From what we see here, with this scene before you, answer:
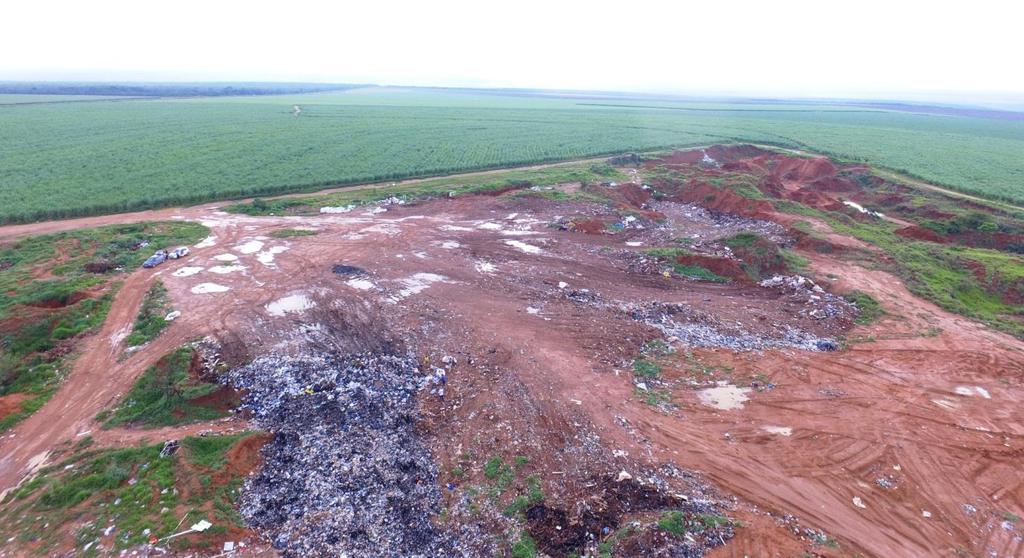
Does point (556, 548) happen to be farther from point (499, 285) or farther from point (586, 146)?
point (586, 146)

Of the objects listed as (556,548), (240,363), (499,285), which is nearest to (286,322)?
(240,363)

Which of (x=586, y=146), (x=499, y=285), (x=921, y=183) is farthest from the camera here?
(x=586, y=146)

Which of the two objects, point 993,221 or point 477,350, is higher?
point 993,221

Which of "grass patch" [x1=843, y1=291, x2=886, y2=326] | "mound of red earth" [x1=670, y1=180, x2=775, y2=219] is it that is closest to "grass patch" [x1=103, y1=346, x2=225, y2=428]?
"grass patch" [x1=843, y1=291, x2=886, y2=326]

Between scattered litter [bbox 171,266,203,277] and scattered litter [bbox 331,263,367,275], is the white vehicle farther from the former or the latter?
scattered litter [bbox 331,263,367,275]

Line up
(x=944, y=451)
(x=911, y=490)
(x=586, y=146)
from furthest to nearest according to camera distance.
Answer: (x=586, y=146) → (x=944, y=451) → (x=911, y=490)
